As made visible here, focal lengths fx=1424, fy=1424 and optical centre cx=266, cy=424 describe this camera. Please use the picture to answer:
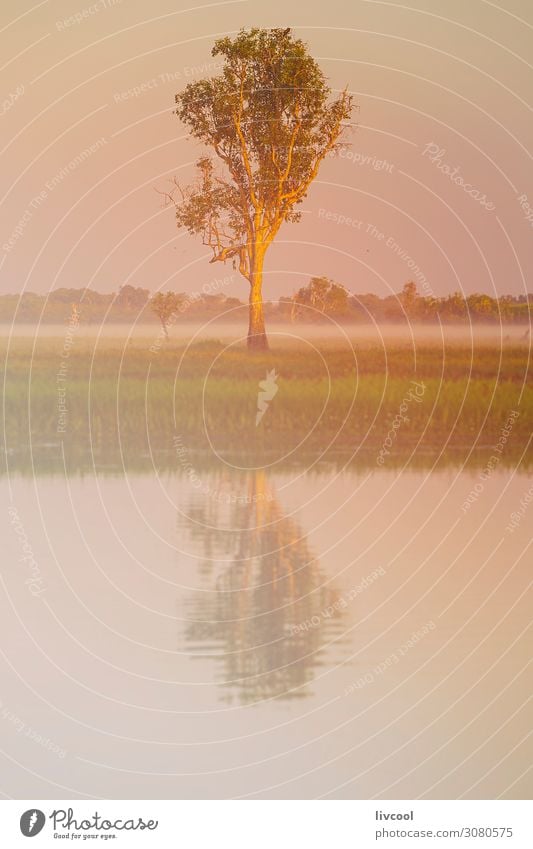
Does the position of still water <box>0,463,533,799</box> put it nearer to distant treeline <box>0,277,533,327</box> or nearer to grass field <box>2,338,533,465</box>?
grass field <box>2,338,533,465</box>

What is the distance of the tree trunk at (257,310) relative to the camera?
29.7ft

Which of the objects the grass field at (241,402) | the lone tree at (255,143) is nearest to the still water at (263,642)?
the grass field at (241,402)

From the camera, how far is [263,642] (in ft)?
22.0

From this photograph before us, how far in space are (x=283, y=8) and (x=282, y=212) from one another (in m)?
1.31

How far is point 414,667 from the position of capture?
649cm

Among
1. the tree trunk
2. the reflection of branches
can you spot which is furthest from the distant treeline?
the reflection of branches

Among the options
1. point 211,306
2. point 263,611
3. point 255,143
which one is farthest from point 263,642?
point 255,143

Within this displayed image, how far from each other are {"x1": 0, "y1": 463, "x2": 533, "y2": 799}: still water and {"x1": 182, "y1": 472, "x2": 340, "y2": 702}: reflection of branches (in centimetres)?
1

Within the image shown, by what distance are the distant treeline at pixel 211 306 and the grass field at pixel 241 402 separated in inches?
7.8

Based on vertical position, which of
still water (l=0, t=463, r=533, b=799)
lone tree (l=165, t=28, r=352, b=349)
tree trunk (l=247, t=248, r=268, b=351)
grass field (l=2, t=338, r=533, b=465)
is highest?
lone tree (l=165, t=28, r=352, b=349)

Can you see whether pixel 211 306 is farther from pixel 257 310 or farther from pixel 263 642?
pixel 263 642

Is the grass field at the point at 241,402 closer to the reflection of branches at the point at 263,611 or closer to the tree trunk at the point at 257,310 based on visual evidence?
the tree trunk at the point at 257,310

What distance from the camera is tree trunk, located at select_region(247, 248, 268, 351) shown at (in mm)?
9039
